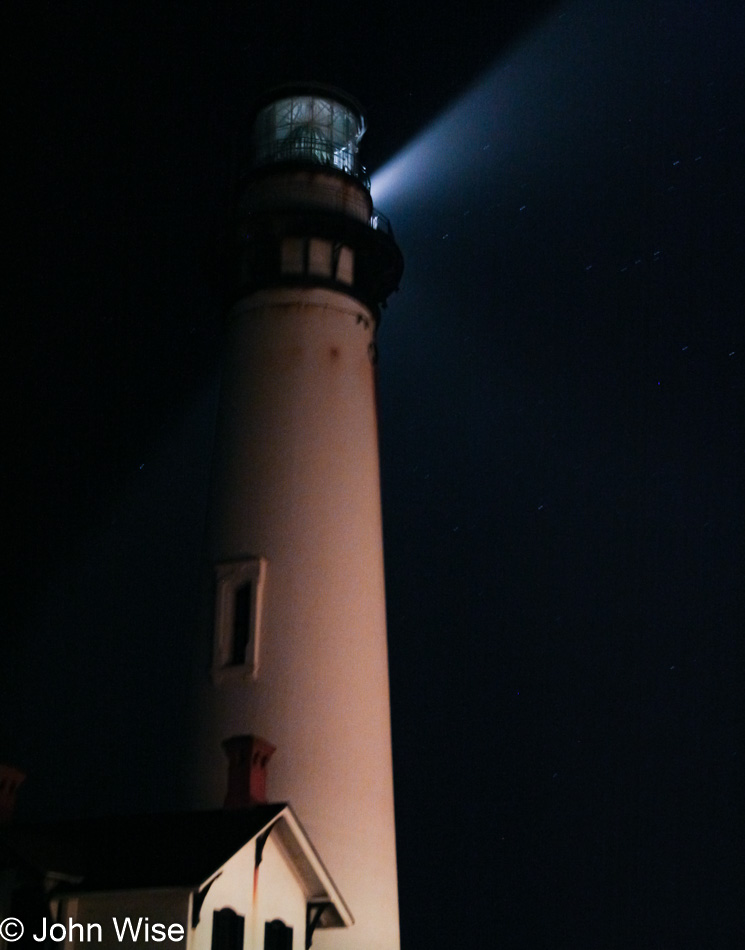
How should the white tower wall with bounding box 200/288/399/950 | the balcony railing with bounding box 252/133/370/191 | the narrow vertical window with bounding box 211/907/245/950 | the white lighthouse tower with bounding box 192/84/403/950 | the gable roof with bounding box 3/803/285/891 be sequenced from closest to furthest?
1. the gable roof with bounding box 3/803/285/891
2. the narrow vertical window with bounding box 211/907/245/950
3. the white tower wall with bounding box 200/288/399/950
4. the white lighthouse tower with bounding box 192/84/403/950
5. the balcony railing with bounding box 252/133/370/191

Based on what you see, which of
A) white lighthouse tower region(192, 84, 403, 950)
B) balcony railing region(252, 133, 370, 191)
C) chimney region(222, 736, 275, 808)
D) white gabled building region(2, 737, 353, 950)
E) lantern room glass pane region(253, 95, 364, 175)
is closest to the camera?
white gabled building region(2, 737, 353, 950)

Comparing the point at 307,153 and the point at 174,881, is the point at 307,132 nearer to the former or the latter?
the point at 307,153

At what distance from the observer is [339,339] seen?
21.3m

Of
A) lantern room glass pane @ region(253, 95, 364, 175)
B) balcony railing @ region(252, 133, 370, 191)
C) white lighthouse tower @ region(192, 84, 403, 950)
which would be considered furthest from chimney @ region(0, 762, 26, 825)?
lantern room glass pane @ region(253, 95, 364, 175)

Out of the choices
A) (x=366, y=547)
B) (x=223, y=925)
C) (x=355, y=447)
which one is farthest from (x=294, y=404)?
(x=223, y=925)

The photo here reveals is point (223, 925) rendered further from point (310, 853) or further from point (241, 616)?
point (241, 616)

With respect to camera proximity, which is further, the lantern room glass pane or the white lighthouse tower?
the lantern room glass pane

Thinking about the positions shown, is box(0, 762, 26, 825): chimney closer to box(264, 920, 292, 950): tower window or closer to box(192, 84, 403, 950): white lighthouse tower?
box(192, 84, 403, 950): white lighthouse tower

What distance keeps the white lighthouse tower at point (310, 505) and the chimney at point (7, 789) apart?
2688 millimetres

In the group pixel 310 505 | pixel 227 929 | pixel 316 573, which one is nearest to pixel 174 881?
pixel 227 929

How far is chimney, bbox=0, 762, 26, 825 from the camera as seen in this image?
16.5 meters

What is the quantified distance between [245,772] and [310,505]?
469cm

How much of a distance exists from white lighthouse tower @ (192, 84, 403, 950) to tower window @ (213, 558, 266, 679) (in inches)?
0.9

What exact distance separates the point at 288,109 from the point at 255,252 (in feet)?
10.4
